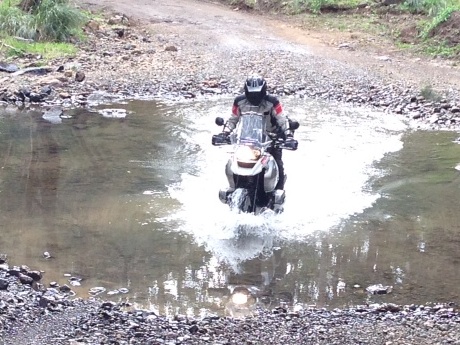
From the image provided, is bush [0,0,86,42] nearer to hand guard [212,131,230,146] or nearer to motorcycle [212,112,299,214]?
hand guard [212,131,230,146]

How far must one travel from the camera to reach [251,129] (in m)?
8.85

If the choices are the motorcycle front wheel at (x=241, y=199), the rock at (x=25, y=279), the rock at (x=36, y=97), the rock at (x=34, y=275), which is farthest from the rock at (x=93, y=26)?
the rock at (x=25, y=279)

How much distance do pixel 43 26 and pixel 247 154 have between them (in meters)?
12.9

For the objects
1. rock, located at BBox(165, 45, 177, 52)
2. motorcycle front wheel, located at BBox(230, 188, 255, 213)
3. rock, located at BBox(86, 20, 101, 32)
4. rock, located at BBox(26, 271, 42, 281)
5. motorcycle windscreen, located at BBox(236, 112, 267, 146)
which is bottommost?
rock, located at BBox(26, 271, 42, 281)

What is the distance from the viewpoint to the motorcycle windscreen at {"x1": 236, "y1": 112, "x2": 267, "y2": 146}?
28.8 ft

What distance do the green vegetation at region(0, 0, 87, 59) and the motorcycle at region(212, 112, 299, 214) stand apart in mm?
10941

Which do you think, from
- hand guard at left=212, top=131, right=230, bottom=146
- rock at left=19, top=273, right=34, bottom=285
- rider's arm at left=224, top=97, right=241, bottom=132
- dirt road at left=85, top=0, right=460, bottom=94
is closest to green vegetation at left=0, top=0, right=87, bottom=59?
dirt road at left=85, top=0, right=460, bottom=94

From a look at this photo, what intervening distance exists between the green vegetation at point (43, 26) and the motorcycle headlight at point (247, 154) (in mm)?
11222

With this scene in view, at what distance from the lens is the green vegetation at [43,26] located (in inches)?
750

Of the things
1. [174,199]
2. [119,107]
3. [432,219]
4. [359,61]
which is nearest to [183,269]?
[174,199]

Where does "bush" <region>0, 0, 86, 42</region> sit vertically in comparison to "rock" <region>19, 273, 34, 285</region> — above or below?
above

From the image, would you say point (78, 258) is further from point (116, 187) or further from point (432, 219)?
point (432, 219)

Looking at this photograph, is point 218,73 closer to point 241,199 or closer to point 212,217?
point 212,217

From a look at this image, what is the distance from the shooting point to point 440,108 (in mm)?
14836
